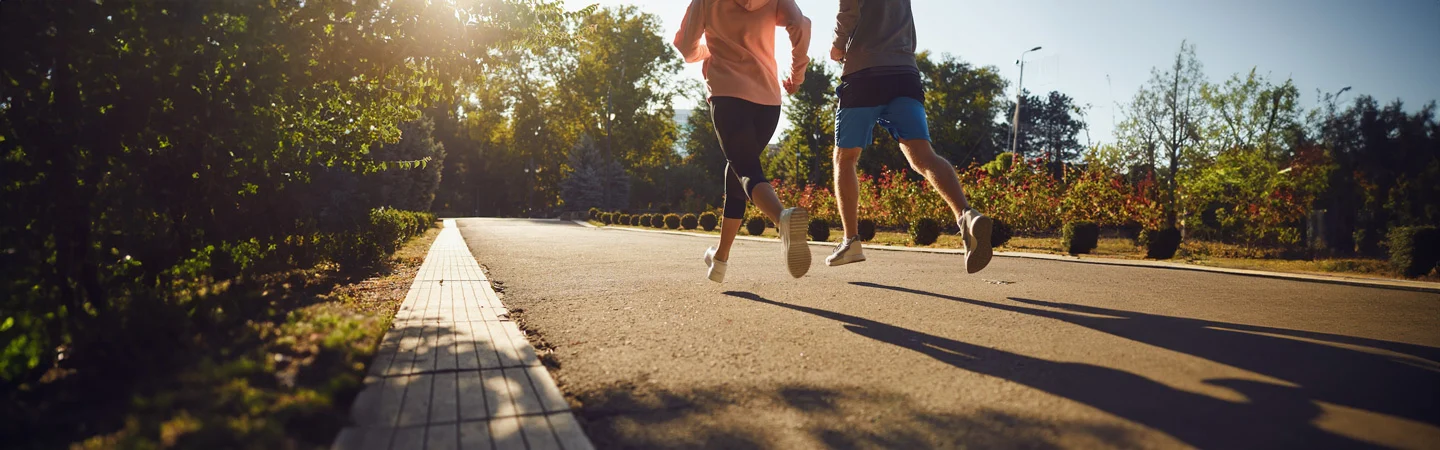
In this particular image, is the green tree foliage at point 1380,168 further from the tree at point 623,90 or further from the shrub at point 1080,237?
the tree at point 623,90

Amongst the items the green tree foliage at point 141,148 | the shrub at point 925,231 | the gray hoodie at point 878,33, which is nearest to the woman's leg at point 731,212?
the gray hoodie at point 878,33

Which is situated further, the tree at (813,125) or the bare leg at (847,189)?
the tree at (813,125)

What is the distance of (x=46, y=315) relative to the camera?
249cm

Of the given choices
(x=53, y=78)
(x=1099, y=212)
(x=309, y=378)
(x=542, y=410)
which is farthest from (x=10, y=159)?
(x=1099, y=212)

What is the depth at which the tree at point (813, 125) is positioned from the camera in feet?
145

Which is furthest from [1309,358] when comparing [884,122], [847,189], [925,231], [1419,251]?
[925,231]

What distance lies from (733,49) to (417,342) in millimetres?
2328

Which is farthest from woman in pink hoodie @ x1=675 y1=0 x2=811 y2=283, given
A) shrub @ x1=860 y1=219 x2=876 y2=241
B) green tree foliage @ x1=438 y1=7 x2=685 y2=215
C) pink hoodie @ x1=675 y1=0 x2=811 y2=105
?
green tree foliage @ x1=438 y1=7 x2=685 y2=215

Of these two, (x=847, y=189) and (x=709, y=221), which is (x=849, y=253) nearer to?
(x=847, y=189)

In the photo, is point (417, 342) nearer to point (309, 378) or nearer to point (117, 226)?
point (309, 378)

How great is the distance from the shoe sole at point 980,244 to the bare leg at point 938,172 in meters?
0.21

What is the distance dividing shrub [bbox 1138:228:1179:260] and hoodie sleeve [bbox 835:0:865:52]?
24.1 ft

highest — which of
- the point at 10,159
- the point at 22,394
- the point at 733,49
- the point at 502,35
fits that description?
the point at 502,35

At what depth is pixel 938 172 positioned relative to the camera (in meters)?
3.93
